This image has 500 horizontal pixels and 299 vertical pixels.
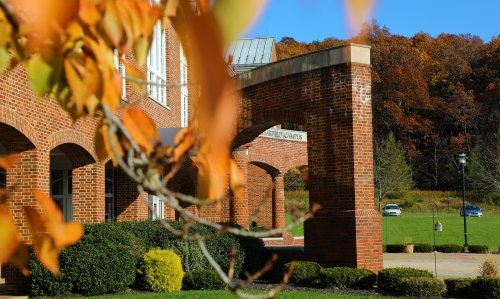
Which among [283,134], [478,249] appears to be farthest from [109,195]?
[478,249]

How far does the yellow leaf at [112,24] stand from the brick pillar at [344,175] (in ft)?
44.8

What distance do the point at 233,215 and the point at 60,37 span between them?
23295 mm

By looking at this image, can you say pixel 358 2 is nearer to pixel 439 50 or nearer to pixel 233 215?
pixel 439 50

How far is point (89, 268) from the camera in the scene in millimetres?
12742

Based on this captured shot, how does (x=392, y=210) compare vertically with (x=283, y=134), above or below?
below

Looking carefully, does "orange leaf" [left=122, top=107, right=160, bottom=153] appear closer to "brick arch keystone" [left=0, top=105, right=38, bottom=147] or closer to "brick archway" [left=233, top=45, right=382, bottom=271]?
"brick arch keystone" [left=0, top=105, right=38, bottom=147]

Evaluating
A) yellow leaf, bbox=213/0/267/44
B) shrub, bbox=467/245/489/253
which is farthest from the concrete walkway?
yellow leaf, bbox=213/0/267/44

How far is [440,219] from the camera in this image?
55906 millimetres

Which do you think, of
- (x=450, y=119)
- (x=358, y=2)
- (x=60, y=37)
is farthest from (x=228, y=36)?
(x=450, y=119)

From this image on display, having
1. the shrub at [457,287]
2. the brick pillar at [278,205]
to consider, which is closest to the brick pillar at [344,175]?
the shrub at [457,287]

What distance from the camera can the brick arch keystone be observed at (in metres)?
11.4

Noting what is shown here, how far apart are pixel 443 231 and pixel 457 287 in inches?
1294

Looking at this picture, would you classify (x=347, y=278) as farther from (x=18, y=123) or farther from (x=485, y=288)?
(x=18, y=123)

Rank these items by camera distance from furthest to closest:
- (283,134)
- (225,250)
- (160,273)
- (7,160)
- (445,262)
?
(283,134) < (445,262) < (225,250) < (160,273) < (7,160)
